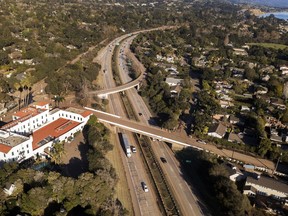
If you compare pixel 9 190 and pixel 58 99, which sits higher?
pixel 58 99

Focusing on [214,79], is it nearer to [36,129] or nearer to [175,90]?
[175,90]

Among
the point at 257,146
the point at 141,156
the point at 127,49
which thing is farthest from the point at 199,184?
the point at 127,49

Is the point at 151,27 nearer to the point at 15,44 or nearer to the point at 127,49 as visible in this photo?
the point at 127,49

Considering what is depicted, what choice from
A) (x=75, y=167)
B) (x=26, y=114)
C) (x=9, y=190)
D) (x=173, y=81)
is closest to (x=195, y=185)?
(x=75, y=167)

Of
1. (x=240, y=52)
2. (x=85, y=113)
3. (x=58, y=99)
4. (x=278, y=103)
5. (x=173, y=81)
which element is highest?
(x=85, y=113)

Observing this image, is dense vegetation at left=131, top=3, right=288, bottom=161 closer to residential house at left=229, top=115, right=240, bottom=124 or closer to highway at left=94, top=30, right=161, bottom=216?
residential house at left=229, top=115, right=240, bottom=124

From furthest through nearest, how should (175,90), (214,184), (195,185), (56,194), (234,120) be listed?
(175,90) → (234,120) → (195,185) → (214,184) → (56,194)

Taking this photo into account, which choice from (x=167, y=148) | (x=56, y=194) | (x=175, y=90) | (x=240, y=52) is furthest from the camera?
(x=240, y=52)
